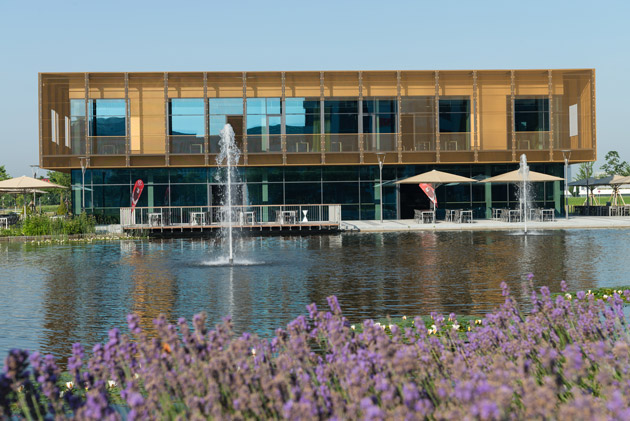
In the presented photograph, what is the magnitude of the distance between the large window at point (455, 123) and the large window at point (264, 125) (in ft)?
34.7

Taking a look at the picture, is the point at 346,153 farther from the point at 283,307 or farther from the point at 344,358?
the point at 344,358

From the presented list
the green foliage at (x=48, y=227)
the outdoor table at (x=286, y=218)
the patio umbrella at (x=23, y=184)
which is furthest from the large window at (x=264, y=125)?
the green foliage at (x=48, y=227)

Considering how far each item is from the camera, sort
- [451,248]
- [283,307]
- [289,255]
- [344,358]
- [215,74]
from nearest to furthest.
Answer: [344,358] → [283,307] → [289,255] → [451,248] → [215,74]

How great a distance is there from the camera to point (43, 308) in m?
13.0

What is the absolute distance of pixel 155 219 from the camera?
3819 cm

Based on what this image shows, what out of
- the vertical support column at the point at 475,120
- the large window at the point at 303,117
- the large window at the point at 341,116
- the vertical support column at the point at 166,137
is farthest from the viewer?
the large window at the point at 341,116

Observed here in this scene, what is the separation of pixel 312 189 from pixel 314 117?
4620 mm

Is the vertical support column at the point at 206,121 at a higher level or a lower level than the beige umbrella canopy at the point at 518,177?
higher

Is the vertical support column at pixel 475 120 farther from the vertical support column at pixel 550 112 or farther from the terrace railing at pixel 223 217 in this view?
the terrace railing at pixel 223 217

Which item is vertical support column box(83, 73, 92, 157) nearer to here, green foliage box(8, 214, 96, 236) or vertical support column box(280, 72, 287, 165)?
green foliage box(8, 214, 96, 236)

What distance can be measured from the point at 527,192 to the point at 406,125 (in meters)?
9.17

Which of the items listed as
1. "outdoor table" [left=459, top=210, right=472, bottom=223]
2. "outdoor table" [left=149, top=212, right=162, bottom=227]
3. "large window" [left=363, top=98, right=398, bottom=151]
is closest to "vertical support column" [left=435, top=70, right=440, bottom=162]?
"large window" [left=363, top=98, right=398, bottom=151]

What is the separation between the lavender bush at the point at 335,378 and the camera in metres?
3.19

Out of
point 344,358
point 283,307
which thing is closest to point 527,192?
point 283,307
